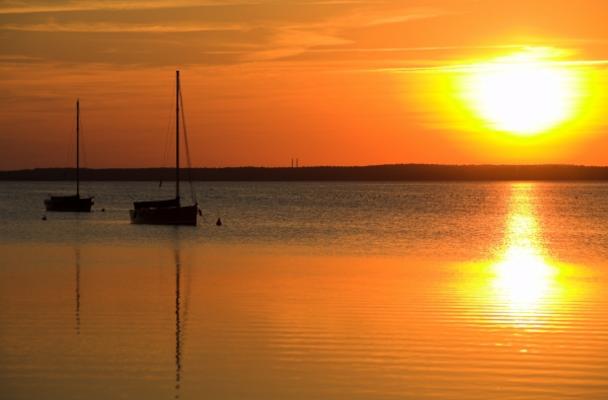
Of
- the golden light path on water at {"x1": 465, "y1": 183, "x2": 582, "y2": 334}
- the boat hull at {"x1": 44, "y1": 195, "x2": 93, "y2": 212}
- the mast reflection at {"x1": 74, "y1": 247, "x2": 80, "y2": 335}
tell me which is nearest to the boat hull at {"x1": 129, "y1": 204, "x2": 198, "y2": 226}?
the mast reflection at {"x1": 74, "y1": 247, "x2": 80, "y2": 335}

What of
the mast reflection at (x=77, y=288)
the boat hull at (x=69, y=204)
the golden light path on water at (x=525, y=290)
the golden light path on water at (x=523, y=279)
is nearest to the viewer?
the mast reflection at (x=77, y=288)

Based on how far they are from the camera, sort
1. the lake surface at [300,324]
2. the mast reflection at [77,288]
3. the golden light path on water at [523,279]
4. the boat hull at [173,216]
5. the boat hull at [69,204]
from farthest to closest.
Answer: the boat hull at [69,204]
the boat hull at [173,216]
the golden light path on water at [523,279]
the mast reflection at [77,288]
the lake surface at [300,324]

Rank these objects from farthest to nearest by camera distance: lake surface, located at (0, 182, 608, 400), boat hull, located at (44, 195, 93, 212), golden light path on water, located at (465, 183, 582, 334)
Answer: boat hull, located at (44, 195, 93, 212)
golden light path on water, located at (465, 183, 582, 334)
lake surface, located at (0, 182, 608, 400)

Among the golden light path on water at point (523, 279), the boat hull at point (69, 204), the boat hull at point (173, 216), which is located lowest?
the boat hull at point (69, 204)

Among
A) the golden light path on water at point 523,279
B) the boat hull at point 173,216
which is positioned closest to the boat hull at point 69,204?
the boat hull at point 173,216

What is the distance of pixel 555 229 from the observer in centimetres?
6056

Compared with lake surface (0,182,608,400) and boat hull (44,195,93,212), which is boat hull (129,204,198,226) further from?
boat hull (44,195,93,212)

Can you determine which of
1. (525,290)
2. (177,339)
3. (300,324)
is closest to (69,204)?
(525,290)

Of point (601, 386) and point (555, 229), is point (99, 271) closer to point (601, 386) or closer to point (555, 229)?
point (601, 386)

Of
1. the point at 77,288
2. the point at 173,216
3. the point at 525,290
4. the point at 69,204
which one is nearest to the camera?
the point at 77,288

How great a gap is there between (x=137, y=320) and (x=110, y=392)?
5967 millimetres

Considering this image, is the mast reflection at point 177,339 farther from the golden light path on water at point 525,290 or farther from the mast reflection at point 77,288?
the golden light path on water at point 525,290

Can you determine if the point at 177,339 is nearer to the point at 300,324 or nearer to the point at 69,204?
the point at 300,324

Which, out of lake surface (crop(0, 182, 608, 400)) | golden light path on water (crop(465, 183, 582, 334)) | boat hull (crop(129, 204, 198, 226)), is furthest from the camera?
boat hull (crop(129, 204, 198, 226))
